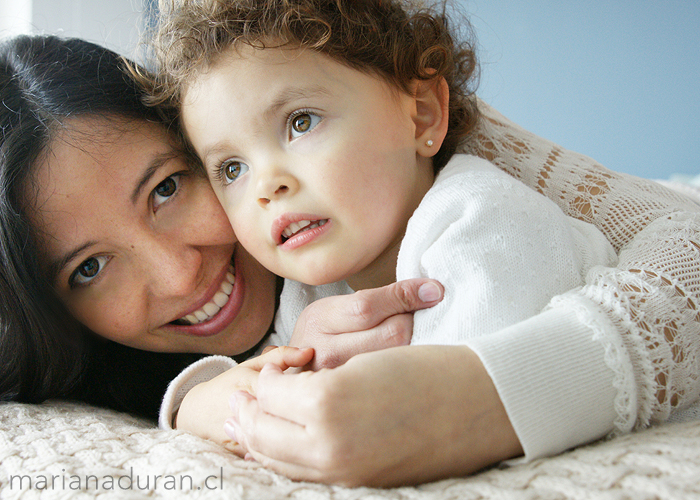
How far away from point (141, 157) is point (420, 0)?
71 centimetres

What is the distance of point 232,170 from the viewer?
1.01 metres

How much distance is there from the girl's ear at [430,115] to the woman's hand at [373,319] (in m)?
0.37

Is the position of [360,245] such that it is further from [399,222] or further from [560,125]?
[560,125]

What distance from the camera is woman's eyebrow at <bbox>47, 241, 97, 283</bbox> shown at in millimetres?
1008

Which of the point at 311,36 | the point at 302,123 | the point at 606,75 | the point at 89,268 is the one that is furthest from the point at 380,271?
the point at 606,75

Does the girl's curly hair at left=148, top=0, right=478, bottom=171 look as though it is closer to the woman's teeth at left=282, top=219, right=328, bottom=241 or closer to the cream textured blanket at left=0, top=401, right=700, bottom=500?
the woman's teeth at left=282, top=219, right=328, bottom=241

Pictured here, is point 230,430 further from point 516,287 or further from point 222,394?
point 516,287

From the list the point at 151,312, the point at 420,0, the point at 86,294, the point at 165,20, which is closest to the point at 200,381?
the point at 151,312

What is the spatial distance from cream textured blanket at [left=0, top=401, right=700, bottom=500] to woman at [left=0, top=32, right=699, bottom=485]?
4cm

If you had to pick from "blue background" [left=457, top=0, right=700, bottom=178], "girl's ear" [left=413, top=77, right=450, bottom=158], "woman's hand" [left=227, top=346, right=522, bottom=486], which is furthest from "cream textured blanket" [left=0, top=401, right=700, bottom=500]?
"blue background" [left=457, top=0, right=700, bottom=178]

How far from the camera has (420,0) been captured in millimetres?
1210

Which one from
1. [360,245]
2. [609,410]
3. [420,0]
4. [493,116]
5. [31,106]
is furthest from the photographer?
[493,116]

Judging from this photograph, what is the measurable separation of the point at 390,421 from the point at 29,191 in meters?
0.82

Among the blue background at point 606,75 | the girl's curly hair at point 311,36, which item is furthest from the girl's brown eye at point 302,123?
the blue background at point 606,75
